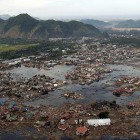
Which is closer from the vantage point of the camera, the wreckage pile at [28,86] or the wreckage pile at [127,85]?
the wreckage pile at [127,85]

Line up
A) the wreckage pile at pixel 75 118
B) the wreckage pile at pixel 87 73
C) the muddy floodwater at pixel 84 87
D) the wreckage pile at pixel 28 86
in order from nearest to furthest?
1. the wreckage pile at pixel 75 118
2. the muddy floodwater at pixel 84 87
3. the wreckage pile at pixel 28 86
4. the wreckage pile at pixel 87 73

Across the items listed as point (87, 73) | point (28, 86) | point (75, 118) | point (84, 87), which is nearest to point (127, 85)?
point (84, 87)

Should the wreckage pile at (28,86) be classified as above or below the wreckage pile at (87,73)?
below

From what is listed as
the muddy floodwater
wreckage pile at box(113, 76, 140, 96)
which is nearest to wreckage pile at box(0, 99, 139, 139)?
the muddy floodwater

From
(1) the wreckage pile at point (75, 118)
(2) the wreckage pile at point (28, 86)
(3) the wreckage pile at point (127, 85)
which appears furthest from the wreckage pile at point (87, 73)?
(1) the wreckage pile at point (75, 118)

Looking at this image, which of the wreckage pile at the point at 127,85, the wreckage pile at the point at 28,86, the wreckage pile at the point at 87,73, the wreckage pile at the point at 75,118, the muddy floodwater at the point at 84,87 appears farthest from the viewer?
the wreckage pile at the point at 87,73

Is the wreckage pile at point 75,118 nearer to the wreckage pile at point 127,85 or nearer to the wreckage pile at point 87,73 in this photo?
the wreckage pile at point 127,85

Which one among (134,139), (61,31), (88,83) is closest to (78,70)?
(88,83)

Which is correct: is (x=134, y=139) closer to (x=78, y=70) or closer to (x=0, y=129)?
(x=0, y=129)

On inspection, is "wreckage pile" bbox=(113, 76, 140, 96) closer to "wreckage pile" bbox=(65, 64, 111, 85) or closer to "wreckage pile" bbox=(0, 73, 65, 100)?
"wreckage pile" bbox=(65, 64, 111, 85)

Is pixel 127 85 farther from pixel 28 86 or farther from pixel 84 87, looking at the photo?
pixel 28 86
